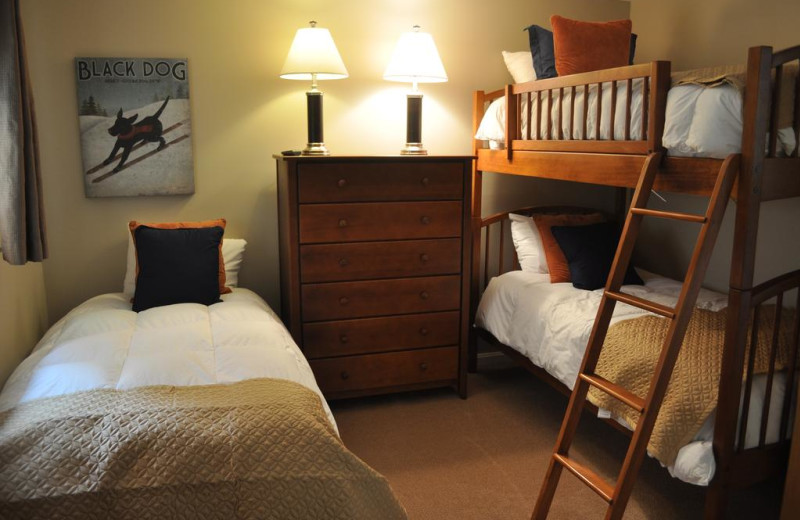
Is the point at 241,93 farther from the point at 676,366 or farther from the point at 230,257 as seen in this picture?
the point at 676,366

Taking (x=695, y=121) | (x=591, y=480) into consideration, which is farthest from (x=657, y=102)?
(x=591, y=480)

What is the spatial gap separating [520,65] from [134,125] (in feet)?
6.49

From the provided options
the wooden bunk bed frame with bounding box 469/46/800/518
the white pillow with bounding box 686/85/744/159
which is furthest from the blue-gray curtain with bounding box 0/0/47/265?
the white pillow with bounding box 686/85/744/159

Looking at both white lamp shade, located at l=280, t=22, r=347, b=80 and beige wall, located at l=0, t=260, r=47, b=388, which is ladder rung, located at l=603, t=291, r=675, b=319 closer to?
white lamp shade, located at l=280, t=22, r=347, b=80

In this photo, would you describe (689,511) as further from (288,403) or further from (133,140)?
(133,140)

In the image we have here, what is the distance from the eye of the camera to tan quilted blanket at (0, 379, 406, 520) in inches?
64.9

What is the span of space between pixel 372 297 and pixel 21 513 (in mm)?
1808

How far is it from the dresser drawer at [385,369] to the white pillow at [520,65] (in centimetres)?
146

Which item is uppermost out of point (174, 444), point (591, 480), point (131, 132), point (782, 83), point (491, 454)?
point (782, 83)

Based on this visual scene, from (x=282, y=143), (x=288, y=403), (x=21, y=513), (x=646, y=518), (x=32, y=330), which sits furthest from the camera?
(x=282, y=143)

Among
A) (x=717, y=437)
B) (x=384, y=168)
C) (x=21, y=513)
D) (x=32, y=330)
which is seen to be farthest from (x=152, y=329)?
(x=717, y=437)

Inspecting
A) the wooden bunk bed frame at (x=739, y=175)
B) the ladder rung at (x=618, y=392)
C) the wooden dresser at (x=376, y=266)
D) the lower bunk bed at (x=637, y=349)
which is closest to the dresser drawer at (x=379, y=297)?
the wooden dresser at (x=376, y=266)

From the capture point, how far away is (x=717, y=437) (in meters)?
2.04

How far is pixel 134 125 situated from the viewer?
3.19m
